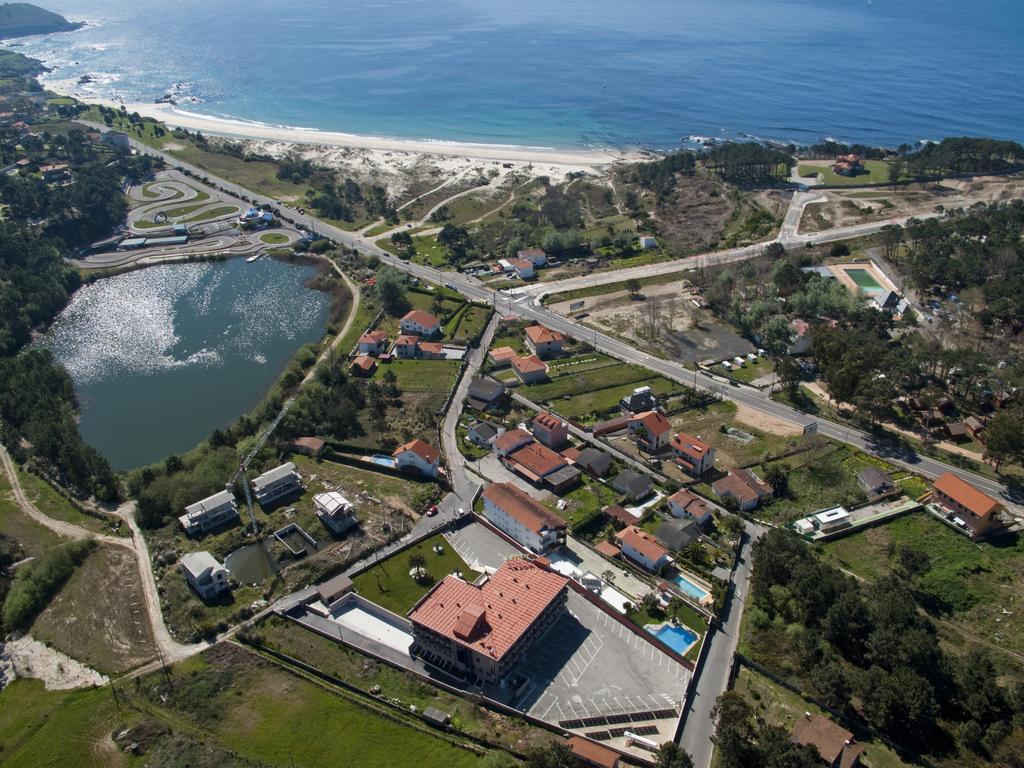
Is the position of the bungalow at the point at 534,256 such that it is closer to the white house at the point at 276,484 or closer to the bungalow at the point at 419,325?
the bungalow at the point at 419,325

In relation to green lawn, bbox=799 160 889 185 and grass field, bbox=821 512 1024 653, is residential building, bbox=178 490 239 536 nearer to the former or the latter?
grass field, bbox=821 512 1024 653

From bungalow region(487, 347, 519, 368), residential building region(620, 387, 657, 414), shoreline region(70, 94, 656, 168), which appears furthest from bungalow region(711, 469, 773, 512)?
shoreline region(70, 94, 656, 168)

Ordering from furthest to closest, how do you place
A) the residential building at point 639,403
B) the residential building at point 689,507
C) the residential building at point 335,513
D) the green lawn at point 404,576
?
the residential building at point 639,403 → the residential building at point 689,507 → the residential building at point 335,513 → the green lawn at point 404,576

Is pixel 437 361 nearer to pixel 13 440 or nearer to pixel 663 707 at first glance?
pixel 13 440

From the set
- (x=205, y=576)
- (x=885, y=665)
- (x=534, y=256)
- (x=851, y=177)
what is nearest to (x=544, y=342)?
(x=534, y=256)

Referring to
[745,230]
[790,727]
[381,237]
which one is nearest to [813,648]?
[790,727]

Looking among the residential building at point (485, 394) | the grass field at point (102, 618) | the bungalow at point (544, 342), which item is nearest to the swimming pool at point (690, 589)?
the residential building at point (485, 394)
